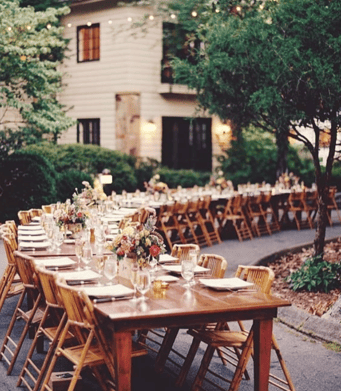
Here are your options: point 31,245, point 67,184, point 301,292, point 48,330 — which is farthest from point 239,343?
point 67,184

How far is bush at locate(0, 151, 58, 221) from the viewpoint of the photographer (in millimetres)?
14328

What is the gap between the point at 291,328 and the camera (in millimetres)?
7367

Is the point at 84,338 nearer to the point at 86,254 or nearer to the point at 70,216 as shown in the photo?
the point at 86,254

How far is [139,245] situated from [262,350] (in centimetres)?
125

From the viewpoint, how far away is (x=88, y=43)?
21.5 meters

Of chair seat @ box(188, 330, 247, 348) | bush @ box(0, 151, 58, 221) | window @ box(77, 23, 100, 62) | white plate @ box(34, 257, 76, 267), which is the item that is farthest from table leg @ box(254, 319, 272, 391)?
window @ box(77, 23, 100, 62)

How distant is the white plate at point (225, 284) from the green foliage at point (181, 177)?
14.8 m

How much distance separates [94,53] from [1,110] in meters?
3.58

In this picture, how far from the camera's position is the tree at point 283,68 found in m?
8.10

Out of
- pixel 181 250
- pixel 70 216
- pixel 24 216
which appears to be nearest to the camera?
pixel 181 250

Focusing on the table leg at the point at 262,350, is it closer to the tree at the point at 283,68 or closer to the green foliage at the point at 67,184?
the tree at the point at 283,68

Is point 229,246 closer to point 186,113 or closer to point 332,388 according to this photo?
point 332,388

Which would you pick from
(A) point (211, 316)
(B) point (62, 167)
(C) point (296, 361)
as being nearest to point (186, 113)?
(B) point (62, 167)

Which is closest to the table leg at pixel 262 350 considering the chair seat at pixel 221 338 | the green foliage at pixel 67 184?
the chair seat at pixel 221 338
